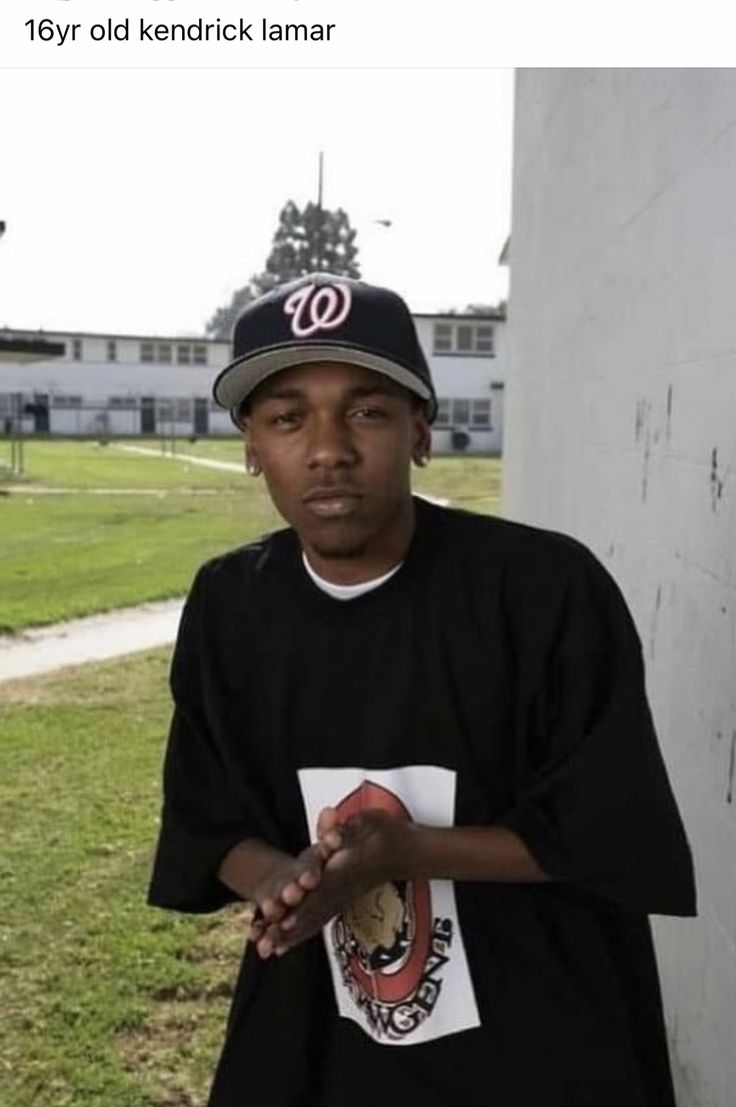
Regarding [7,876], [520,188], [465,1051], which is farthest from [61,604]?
[465,1051]

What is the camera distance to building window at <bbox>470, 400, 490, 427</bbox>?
160 feet

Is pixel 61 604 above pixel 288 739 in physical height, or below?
below

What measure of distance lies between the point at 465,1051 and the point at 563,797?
35 centimetres

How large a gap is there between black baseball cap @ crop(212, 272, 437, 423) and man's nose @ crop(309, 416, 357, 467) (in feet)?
0.24

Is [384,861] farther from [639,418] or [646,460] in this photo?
[639,418]

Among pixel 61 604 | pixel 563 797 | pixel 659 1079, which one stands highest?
pixel 563 797

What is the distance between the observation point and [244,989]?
1.69m

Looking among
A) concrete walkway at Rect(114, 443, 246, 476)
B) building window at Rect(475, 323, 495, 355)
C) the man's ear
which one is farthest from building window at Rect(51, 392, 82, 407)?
the man's ear

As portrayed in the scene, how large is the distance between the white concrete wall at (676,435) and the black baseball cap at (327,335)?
0.83m

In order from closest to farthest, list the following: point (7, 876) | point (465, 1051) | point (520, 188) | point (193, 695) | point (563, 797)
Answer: point (563, 797), point (465, 1051), point (193, 695), point (7, 876), point (520, 188)

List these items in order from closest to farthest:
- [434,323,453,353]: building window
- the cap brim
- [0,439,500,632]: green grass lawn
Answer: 1. the cap brim
2. [0,439,500,632]: green grass lawn
3. [434,323,453,353]: building window

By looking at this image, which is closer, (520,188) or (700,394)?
(700,394)

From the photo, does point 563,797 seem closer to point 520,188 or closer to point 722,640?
point 722,640

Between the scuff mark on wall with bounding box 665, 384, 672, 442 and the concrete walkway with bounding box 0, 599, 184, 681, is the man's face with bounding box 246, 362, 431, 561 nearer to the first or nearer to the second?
the scuff mark on wall with bounding box 665, 384, 672, 442
